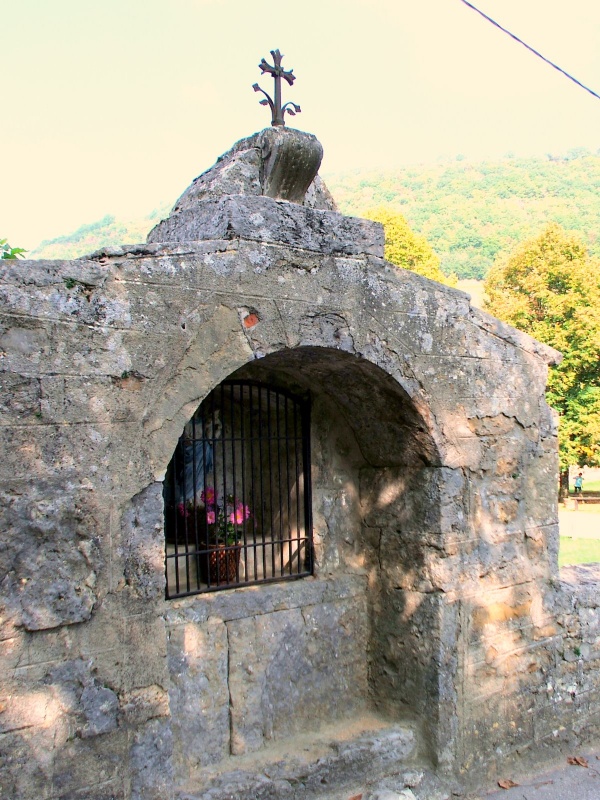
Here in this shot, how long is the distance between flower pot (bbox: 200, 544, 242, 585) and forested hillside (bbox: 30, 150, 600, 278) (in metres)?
37.0

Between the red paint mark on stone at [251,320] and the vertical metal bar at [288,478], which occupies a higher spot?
the red paint mark on stone at [251,320]

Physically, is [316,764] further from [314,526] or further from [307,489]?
[307,489]

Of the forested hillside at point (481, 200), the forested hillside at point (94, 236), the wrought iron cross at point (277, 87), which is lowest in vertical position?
the wrought iron cross at point (277, 87)

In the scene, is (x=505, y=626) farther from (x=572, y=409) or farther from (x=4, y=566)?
(x=572, y=409)

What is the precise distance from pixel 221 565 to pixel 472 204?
2357 inches

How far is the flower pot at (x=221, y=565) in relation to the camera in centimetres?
393

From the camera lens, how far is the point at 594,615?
15.8 feet

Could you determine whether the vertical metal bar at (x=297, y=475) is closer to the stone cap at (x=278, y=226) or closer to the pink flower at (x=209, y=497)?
the pink flower at (x=209, y=497)

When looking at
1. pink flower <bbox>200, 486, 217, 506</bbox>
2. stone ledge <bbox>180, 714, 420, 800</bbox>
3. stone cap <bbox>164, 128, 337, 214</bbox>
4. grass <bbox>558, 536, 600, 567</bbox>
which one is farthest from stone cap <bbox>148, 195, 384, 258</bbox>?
grass <bbox>558, 536, 600, 567</bbox>

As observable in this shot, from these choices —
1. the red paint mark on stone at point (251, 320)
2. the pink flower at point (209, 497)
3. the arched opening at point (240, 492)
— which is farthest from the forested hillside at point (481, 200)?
the red paint mark on stone at point (251, 320)

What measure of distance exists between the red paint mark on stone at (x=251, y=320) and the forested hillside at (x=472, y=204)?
37.4 meters

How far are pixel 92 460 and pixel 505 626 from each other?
289 centimetres

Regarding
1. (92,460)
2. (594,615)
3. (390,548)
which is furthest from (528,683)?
(92,460)

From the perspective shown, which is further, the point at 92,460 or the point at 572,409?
the point at 572,409
